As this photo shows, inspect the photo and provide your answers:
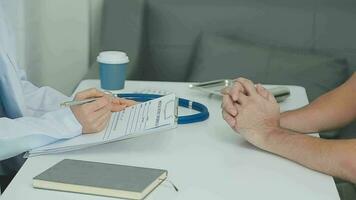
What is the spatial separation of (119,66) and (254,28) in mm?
882

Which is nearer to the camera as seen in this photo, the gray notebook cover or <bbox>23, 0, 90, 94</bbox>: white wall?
the gray notebook cover

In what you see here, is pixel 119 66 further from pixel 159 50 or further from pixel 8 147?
pixel 159 50

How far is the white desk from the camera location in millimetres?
969

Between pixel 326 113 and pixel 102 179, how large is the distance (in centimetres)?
69

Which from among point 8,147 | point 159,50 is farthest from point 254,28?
point 8,147

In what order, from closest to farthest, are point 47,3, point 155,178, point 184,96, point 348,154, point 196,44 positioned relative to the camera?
1. point 155,178
2. point 348,154
3. point 184,96
4. point 47,3
5. point 196,44

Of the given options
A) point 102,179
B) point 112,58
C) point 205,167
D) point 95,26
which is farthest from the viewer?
point 95,26

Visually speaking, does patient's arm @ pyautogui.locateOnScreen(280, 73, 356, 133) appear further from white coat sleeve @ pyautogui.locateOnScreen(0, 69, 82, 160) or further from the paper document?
white coat sleeve @ pyautogui.locateOnScreen(0, 69, 82, 160)

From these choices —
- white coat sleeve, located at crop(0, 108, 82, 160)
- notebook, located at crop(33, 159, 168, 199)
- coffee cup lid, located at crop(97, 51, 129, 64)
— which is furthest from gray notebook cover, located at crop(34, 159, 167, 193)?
coffee cup lid, located at crop(97, 51, 129, 64)

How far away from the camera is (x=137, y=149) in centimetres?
117

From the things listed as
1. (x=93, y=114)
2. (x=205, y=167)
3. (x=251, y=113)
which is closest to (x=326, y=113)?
(x=251, y=113)

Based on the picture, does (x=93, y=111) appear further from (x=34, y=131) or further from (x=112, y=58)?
(x=112, y=58)

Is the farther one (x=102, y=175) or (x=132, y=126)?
(x=132, y=126)

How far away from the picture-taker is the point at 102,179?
97 centimetres
